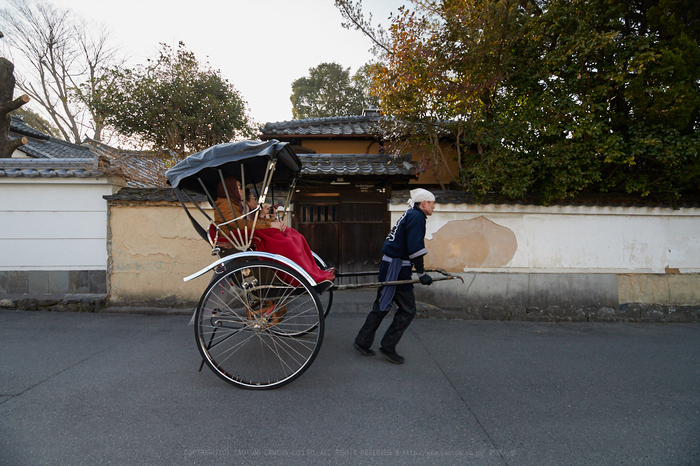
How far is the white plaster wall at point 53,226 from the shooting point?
5605 mm

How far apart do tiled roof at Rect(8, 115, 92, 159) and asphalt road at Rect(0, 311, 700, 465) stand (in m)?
11.5

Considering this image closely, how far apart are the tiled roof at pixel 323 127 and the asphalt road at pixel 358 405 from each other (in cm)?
563

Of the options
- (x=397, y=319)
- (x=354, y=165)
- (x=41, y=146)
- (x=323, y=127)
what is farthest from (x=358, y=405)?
(x=41, y=146)

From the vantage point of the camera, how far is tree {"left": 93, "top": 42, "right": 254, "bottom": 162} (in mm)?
8438

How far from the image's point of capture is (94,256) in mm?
5629

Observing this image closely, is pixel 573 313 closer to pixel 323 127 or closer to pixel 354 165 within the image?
pixel 354 165

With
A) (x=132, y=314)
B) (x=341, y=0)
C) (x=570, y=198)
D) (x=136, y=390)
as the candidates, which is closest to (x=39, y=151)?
(x=132, y=314)

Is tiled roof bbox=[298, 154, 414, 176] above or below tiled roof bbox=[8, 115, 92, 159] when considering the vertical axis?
below

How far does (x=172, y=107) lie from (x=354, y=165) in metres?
5.40

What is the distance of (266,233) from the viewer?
343 centimetres

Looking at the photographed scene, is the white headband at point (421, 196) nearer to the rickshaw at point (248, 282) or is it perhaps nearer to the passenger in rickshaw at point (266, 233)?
the rickshaw at point (248, 282)

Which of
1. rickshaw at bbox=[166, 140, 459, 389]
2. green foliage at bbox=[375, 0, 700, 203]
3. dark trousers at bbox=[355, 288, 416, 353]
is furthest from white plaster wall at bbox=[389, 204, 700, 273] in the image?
rickshaw at bbox=[166, 140, 459, 389]

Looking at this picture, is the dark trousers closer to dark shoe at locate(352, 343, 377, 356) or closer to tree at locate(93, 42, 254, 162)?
dark shoe at locate(352, 343, 377, 356)

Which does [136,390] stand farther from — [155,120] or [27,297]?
[155,120]
